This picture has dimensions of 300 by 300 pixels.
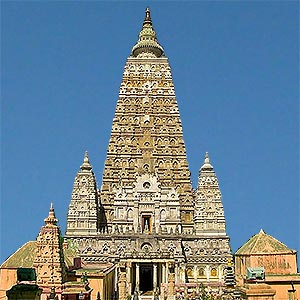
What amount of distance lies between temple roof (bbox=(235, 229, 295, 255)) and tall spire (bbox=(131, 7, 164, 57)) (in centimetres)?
3764

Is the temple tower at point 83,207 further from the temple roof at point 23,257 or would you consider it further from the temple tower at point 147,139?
the temple roof at point 23,257

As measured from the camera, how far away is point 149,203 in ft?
177

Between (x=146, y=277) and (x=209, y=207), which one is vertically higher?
(x=209, y=207)

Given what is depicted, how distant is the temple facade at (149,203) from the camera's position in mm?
49906

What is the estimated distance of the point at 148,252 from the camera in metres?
48.5

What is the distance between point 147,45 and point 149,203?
59.0 ft

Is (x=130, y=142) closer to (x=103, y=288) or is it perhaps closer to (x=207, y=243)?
(x=207, y=243)

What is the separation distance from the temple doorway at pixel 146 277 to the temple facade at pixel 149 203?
3.3 inches

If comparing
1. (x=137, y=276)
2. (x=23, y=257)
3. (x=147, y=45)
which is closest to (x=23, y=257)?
(x=23, y=257)

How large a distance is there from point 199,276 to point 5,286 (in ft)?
79.7

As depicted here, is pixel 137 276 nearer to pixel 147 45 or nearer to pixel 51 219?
pixel 51 219

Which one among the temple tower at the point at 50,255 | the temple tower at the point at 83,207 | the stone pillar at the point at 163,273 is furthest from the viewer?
the temple tower at the point at 83,207

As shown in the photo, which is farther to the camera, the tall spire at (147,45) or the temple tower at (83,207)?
the tall spire at (147,45)

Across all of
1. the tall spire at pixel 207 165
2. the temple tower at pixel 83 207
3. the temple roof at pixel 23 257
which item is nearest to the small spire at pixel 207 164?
the tall spire at pixel 207 165
